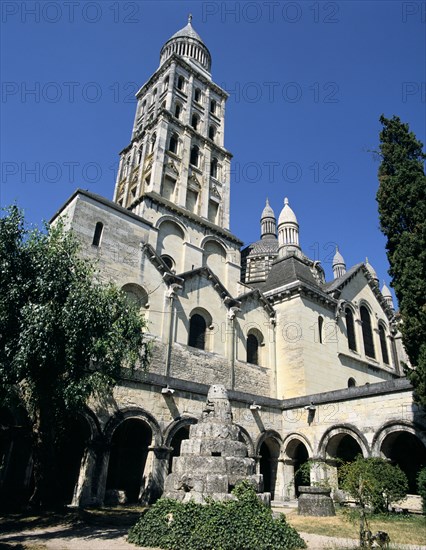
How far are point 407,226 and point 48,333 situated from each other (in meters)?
13.3

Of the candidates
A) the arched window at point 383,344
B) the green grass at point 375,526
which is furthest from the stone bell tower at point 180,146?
the green grass at point 375,526

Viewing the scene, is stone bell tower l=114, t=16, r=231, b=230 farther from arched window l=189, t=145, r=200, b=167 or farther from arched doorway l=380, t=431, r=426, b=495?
arched doorway l=380, t=431, r=426, b=495

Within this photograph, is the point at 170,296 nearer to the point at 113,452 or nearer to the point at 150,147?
the point at 113,452

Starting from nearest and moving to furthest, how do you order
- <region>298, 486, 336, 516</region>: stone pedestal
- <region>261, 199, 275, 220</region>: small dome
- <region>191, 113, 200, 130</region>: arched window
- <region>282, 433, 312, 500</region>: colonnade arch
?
<region>298, 486, 336, 516</region>: stone pedestal, <region>282, 433, 312, 500</region>: colonnade arch, <region>191, 113, 200, 130</region>: arched window, <region>261, 199, 275, 220</region>: small dome

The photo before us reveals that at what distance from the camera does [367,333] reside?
2942cm

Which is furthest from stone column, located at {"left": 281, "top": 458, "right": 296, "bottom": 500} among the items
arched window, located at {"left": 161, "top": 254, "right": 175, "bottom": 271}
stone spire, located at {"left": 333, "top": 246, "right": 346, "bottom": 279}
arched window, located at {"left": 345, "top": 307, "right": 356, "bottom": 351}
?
stone spire, located at {"left": 333, "top": 246, "right": 346, "bottom": 279}

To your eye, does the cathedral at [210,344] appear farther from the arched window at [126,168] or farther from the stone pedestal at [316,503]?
the stone pedestal at [316,503]

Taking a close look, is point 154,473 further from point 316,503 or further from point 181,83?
point 181,83

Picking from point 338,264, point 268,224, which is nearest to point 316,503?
point 338,264

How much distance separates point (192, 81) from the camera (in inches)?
1527

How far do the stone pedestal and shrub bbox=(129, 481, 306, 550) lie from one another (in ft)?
18.6

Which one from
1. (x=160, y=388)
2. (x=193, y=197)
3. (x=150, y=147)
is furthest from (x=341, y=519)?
(x=150, y=147)

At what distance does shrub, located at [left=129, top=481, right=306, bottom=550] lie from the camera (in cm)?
801

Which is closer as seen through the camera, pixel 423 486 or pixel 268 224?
pixel 423 486
